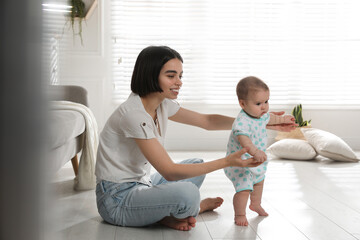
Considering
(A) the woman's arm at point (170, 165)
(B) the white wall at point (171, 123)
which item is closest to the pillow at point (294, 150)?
(B) the white wall at point (171, 123)

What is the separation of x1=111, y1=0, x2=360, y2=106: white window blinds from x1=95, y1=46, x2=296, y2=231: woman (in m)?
2.53

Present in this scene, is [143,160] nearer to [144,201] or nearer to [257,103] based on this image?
[144,201]

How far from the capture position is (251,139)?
1.75 metres

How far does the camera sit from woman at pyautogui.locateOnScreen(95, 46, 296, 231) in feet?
5.14

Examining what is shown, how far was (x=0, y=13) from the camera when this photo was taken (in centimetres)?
15

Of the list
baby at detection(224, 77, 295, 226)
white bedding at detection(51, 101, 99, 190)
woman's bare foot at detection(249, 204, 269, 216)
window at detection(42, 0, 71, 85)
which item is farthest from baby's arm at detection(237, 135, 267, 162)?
window at detection(42, 0, 71, 85)

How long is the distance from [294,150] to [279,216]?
71.2 inches

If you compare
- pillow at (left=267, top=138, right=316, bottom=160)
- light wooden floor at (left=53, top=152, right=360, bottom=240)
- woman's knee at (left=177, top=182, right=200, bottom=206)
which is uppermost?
woman's knee at (left=177, top=182, right=200, bottom=206)

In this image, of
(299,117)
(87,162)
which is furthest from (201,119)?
(299,117)

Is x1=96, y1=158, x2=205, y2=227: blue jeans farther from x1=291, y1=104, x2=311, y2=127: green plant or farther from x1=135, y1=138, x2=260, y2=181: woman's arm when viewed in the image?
x1=291, y1=104, x2=311, y2=127: green plant

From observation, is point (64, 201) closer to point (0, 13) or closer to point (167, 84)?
point (0, 13)

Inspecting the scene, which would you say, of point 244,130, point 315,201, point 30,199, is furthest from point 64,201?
point 315,201

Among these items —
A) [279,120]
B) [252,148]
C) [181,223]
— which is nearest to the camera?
[252,148]

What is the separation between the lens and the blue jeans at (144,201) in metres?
1.57
